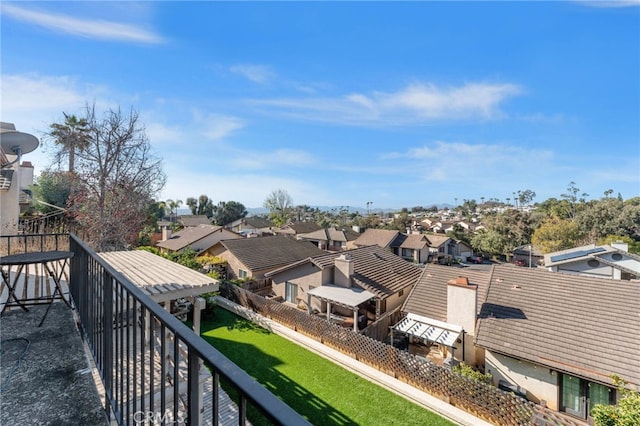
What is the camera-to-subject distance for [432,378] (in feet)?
26.9

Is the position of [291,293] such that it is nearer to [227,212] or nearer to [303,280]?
[303,280]

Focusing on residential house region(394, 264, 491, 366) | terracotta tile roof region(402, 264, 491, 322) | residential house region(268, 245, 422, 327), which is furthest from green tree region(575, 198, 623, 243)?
residential house region(394, 264, 491, 366)

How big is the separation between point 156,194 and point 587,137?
47.1 m

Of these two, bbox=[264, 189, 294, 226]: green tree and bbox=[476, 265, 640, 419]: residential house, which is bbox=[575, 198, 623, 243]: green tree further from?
bbox=[264, 189, 294, 226]: green tree

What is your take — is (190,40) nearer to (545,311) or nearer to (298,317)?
(298,317)

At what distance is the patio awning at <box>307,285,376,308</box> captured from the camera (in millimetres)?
12147

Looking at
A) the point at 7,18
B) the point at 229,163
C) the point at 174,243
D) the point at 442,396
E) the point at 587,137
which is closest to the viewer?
the point at 7,18

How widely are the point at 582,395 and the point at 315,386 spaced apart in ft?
23.4

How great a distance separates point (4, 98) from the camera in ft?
22.2

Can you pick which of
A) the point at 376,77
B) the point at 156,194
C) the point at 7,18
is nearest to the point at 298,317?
the point at 156,194

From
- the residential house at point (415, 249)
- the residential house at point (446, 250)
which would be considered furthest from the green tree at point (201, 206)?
the residential house at point (446, 250)

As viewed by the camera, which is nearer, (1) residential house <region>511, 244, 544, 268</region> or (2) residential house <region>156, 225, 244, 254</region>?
(2) residential house <region>156, 225, 244, 254</region>

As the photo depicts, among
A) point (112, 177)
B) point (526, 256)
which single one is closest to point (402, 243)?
point (526, 256)

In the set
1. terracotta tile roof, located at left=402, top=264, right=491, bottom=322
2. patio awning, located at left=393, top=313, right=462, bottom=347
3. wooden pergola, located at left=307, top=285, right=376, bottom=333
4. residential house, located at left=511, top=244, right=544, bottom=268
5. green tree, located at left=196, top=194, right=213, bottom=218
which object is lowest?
residential house, located at left=511, top=244, right=544, bottom=268
